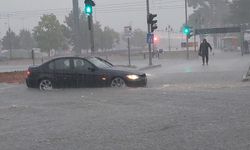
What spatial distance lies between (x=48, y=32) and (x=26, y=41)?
166 ft

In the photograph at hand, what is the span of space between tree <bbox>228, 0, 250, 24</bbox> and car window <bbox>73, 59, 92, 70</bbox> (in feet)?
275

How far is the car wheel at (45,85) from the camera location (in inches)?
772

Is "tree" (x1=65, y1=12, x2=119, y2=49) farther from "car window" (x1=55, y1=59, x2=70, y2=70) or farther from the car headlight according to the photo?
the car headlight

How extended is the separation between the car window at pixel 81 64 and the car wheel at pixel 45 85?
1.22m

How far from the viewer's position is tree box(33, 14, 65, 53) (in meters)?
93.0

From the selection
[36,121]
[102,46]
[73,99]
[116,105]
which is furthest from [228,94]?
[102,46]

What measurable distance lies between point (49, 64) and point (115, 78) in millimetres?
2785

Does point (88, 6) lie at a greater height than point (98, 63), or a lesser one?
greater

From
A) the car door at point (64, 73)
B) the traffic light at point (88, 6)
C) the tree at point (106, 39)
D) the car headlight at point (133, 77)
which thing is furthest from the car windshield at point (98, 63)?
the tree at point (106, 39)

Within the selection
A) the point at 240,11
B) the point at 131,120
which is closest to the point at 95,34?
the point at 240,11

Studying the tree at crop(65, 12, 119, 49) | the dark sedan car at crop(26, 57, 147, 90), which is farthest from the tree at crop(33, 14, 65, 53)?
the dark sedan car at crop(26, 57, 147, 90)

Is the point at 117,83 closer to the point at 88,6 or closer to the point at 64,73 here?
the point at 64,73

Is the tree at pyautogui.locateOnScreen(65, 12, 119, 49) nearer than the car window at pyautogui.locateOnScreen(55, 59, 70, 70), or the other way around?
the car window at pyautogui.locateOnScreen(55, 59, 70, 70)

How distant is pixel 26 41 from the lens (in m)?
142
